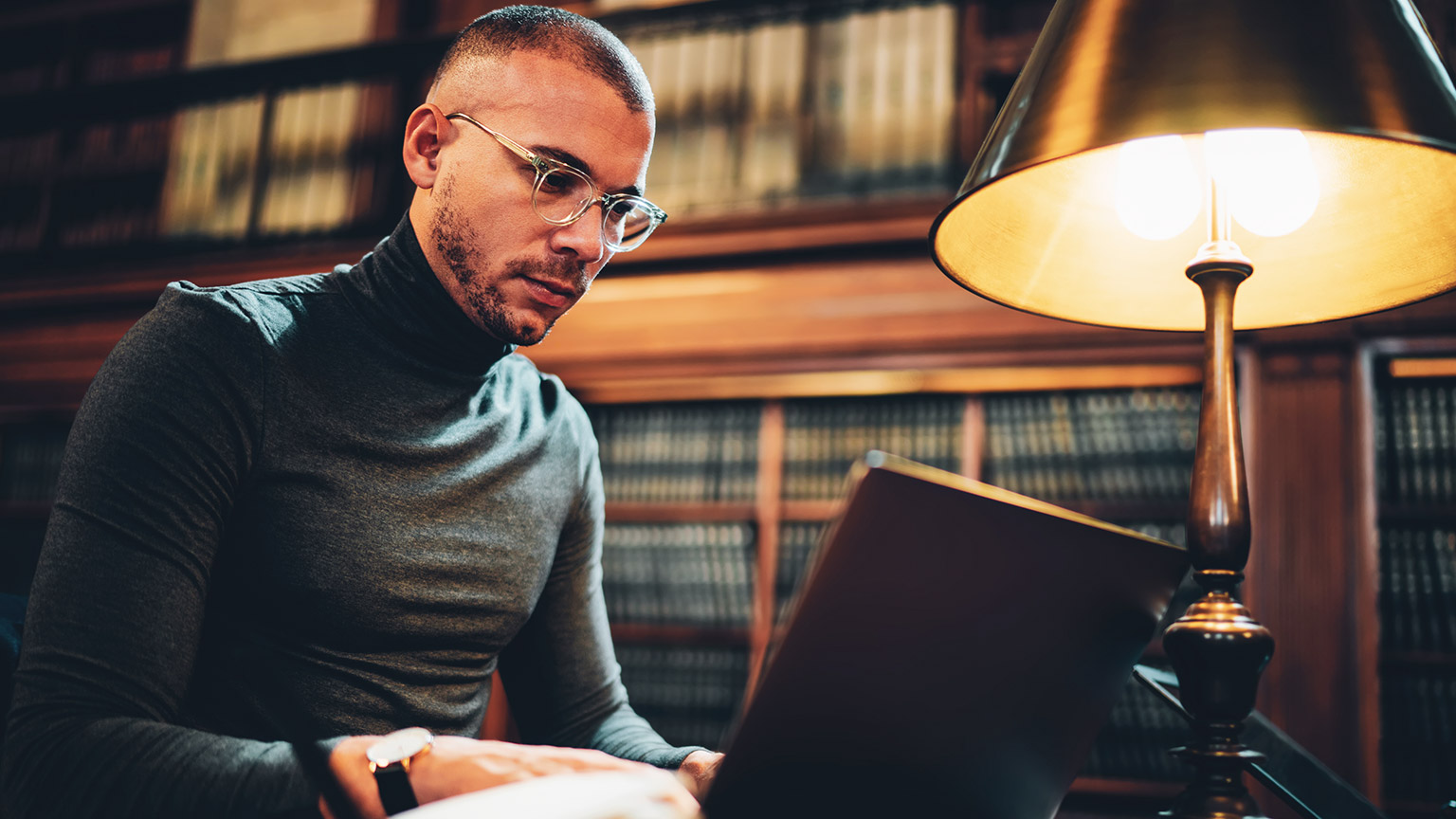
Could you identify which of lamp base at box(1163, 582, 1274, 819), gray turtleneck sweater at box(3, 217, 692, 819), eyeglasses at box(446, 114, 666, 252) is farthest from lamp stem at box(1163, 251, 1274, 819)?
eyeglasses at box(446, 114, 666, 252)

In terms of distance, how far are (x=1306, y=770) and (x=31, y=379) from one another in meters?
3.93

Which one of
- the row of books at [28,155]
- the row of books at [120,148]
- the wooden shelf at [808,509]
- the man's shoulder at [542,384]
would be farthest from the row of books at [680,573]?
the row of books at [28,155]

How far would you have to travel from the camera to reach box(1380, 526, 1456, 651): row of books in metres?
2.24

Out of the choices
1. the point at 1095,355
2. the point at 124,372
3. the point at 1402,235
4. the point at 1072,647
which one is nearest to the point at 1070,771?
the point at 1072,647

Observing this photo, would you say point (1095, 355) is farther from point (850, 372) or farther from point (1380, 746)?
point (1380, 746)

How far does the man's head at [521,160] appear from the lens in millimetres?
1094

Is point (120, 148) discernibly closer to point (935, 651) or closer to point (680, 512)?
point (680, 512)

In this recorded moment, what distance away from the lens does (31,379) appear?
3467mm

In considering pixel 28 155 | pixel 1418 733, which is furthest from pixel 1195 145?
pixel 28 155

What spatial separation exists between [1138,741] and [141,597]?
2.23 metres

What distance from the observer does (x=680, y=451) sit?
2844 millimetres

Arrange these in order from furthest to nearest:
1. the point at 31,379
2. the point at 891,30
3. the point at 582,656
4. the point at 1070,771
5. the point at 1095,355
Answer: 1. the point at 31,379
2. the point at 891,30
3. the point at 1095,355
4. the point at 582,656
5. the point at 1070,771

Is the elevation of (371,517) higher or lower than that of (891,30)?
lower

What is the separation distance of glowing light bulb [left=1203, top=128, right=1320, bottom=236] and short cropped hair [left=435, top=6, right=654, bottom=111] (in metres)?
0.61
